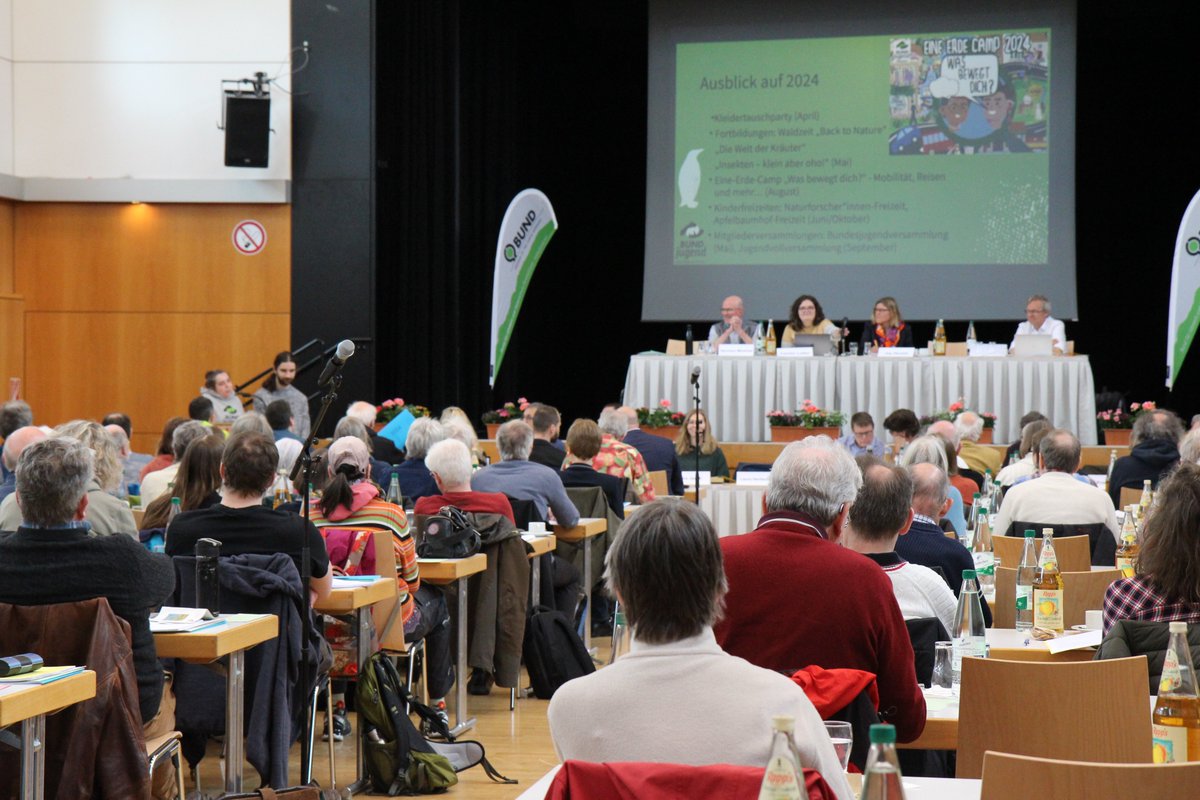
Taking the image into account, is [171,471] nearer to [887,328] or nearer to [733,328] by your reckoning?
[733,328]

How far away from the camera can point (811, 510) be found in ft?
10.2

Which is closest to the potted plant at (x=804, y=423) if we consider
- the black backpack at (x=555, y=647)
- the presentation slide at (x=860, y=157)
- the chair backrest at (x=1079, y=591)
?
the presentation slide at (x=860, y=157)

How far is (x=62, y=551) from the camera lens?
350 centimetres

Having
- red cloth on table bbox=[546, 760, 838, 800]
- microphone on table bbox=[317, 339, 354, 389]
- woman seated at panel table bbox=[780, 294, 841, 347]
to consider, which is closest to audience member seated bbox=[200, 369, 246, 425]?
woman seated at panel table bbox=[780, 294, 841, 347]

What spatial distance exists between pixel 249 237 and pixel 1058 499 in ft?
30.3

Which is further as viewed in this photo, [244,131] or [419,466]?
[244,131]

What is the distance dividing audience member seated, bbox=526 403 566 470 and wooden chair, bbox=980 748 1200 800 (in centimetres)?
646

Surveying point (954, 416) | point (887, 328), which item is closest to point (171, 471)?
point (954, 416)

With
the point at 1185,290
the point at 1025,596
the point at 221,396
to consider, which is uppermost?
the point at 1185,290

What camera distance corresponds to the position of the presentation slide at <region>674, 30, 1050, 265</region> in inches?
556

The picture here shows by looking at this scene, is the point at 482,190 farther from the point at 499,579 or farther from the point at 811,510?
the point at 811,510

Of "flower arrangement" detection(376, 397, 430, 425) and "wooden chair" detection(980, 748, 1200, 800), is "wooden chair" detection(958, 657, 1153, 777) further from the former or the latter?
"flower arrangement" detection(376, 397, 430, 425)

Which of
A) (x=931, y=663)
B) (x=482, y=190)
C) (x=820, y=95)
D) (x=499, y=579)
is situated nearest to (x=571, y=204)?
(x=482, y=190)

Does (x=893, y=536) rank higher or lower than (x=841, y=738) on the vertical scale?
higher
